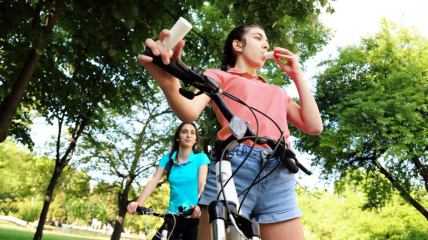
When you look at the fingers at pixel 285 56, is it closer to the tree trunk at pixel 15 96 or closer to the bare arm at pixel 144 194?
the bare arm at pixel 144 194

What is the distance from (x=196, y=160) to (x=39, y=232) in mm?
7732

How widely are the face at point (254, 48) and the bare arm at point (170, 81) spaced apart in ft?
1.79

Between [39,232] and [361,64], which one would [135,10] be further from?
[361,64]

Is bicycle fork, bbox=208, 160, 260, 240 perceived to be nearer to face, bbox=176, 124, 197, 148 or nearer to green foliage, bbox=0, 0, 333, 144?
face, bbox=176, 124, 197, 148

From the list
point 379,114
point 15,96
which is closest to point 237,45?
point 15,96

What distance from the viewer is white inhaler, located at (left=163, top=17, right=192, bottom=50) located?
1.09 m

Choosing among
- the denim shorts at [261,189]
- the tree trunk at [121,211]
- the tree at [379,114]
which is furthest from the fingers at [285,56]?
the tree trunk at [121,211]

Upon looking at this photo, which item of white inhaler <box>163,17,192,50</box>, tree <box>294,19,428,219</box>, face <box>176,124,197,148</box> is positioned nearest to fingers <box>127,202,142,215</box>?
face <box>176,124,197,148</box>

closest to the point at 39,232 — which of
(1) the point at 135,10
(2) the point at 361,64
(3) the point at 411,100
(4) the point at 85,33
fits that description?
(4) the point at 85,33

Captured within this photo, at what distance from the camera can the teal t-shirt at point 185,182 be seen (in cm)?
418

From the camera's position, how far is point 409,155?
1443 centimetres

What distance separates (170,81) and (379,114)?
48.5 feet

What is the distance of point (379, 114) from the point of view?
578 inches

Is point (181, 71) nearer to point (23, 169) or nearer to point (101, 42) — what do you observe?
point (101, 42)
